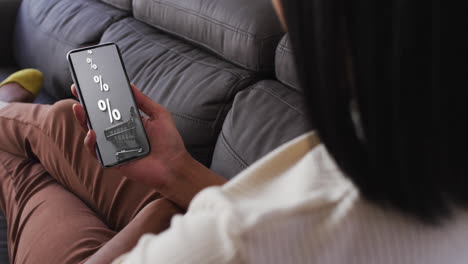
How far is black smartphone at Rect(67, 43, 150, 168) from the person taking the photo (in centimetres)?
81

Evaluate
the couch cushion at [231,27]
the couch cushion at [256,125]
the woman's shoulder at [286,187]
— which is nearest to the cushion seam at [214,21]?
the couch cushion at [231,27]

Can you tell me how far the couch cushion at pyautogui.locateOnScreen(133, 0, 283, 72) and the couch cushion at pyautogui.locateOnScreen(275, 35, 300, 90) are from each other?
5 centimetres

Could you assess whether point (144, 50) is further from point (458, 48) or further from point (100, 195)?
point (458, 48)

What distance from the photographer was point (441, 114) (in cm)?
29

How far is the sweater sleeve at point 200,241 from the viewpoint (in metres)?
0.30

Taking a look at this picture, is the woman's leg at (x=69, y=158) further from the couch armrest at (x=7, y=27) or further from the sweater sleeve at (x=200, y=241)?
the couch armrest at (x=7, y=27)

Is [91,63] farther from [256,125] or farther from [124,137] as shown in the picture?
[256,125]

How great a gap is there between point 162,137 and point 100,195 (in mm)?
180

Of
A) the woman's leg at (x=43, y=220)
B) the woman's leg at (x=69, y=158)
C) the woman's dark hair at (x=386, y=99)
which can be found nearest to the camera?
the woman's dark hair at (x=386, y=99)

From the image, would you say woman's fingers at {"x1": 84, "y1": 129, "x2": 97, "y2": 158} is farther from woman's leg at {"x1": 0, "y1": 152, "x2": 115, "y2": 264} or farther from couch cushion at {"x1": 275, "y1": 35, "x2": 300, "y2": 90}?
couch cushion at {"x1": 275, "y1": 35, "x2": 300, "y2": 90}

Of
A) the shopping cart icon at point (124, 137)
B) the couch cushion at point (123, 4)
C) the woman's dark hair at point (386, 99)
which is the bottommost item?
the shopping cart icon at point (124, 137)

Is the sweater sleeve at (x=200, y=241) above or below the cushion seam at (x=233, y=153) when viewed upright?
above

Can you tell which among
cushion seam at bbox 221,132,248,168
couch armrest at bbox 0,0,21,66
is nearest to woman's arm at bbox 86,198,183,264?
cushion seam at bbox 221,132,248,168

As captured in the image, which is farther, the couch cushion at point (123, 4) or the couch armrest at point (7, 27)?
the couch armrest at point (7, 27)
